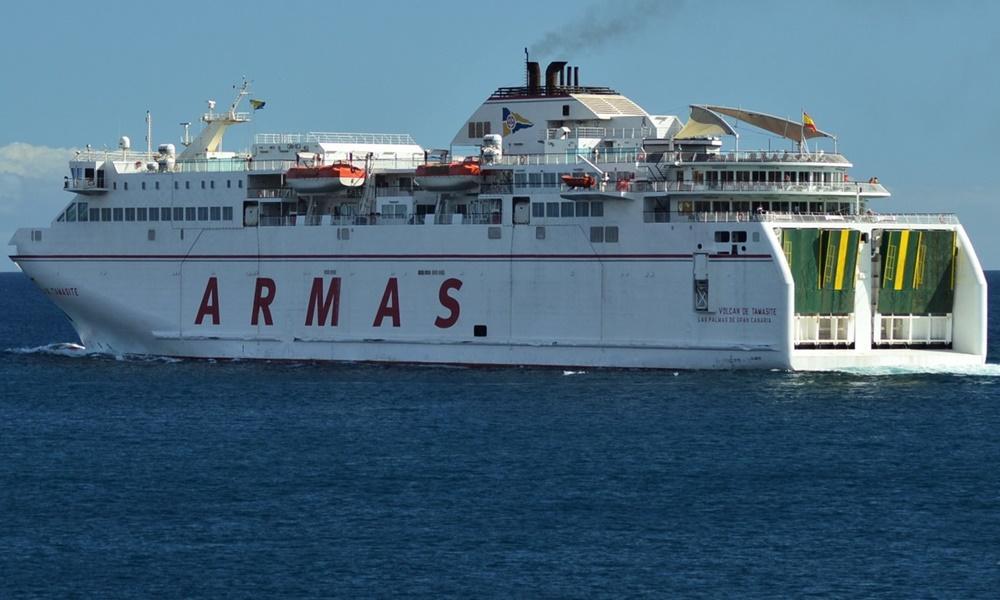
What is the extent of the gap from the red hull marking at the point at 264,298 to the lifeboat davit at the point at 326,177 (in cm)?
324

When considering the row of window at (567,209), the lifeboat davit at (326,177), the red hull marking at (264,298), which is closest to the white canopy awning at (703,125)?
the row of window at (567,209)

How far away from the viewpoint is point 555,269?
54312mm

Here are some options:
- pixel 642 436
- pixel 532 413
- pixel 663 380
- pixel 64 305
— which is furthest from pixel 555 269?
pixel 64 305

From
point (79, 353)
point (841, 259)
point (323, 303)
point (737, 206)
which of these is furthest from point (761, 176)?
point (79, 353)

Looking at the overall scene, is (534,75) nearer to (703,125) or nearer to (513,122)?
(513,122)

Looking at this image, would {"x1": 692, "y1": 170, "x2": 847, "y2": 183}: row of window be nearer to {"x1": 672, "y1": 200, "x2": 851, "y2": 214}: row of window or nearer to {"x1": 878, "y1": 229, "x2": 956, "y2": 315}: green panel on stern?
{"x1": 672, "y1": 200, "x2": 851, "y2": 214}: row of window

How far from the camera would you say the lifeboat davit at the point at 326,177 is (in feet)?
193

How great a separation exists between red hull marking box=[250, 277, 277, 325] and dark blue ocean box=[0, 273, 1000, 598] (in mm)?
3835

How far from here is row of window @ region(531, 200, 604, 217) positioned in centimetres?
5397

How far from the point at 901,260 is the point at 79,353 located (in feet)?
95.8

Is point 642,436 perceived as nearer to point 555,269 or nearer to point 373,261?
point 555,269

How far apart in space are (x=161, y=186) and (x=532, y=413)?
20.1 m

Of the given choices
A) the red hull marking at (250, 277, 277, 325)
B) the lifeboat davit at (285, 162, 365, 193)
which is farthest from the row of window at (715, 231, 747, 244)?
the red hull marking at (250, 277, 277, 325)

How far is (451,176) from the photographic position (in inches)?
A: 2237
